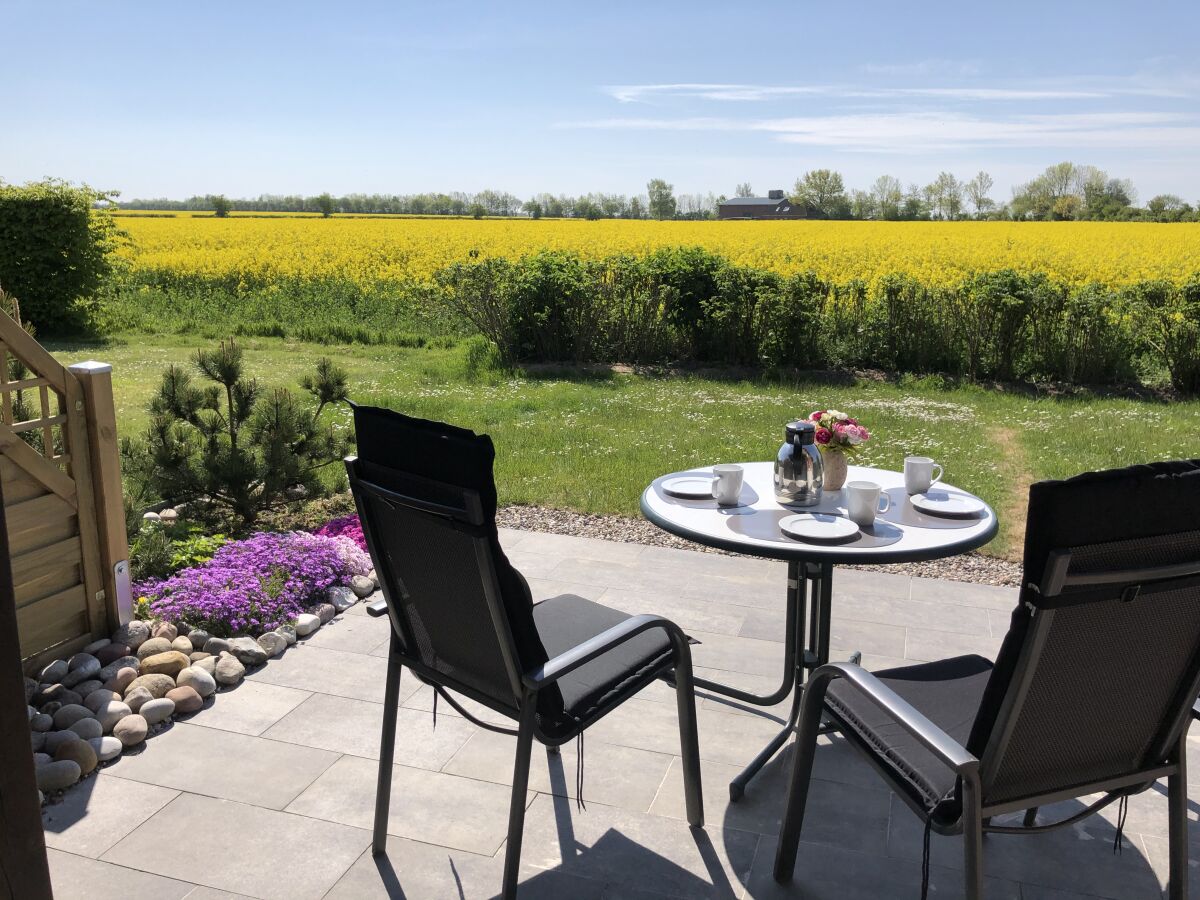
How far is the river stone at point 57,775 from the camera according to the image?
2.76 meters

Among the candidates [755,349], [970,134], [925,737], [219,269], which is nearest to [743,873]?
[925,737]

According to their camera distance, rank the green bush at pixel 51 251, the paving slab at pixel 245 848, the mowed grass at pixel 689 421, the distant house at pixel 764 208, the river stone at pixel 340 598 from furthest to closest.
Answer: the distant house at pixel 764 208 < the green bush at pixel 51 251 < the mowed grass at pixel 689 421 < the river stone at pixel 340 598 < the paving slab at pixel 245 848

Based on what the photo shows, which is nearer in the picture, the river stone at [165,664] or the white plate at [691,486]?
the white plate at [691,486]

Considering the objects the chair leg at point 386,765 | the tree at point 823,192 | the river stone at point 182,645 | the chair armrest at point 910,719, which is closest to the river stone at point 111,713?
the river stone at point 182,645

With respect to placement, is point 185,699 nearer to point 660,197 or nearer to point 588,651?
point 588,651

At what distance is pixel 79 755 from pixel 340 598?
1470 millimetres

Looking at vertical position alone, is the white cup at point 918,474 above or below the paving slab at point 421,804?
above

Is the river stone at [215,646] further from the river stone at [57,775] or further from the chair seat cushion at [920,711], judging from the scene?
the chair seat cushion at [920,711]

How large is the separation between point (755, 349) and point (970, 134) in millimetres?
27983

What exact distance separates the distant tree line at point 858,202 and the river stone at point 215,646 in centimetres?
3934

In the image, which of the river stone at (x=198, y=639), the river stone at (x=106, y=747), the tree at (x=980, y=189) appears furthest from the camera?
the tree at (x=980, y=189)

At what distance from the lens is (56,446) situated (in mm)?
3889

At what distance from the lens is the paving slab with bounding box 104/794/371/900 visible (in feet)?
7.98

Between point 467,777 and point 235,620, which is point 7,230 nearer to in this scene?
point 235,620
